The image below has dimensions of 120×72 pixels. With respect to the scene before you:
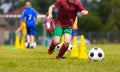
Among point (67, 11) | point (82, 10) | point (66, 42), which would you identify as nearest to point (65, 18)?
point (67, 11)

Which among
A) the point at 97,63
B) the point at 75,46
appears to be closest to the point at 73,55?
the point at 75,46

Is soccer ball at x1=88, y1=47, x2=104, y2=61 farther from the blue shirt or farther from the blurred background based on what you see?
the blurred background

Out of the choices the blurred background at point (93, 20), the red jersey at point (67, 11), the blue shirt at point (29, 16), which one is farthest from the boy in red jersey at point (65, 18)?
the blurred background at point (93, 20)

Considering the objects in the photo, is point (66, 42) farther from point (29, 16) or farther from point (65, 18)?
point (29, 16)

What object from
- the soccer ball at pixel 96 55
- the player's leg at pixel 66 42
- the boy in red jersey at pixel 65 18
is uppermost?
the boy in red jersey at pixel 65 18

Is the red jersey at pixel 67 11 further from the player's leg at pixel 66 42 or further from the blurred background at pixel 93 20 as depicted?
the blurred background at pixel 93 20

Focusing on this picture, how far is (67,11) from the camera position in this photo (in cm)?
1225

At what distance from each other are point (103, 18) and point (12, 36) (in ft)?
148

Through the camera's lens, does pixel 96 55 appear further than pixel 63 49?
No

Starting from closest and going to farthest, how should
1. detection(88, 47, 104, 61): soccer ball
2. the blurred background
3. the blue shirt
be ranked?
1. detection(88, 47, 104, 61): soccer ball
2. the blue shirt
3. the blurred background

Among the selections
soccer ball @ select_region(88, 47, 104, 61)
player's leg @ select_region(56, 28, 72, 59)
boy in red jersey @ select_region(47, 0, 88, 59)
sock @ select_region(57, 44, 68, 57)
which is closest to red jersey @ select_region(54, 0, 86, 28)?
boy in red jersey @ select_region(47, 0, 88, 59)

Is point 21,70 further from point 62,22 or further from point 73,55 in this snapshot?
point 73,55

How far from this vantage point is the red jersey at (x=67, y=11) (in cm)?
1217

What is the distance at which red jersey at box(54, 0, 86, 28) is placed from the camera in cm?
1217
